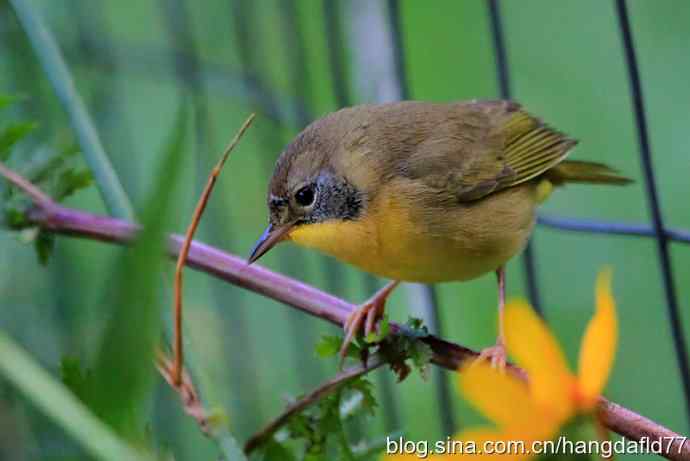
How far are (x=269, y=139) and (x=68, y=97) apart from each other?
194cm

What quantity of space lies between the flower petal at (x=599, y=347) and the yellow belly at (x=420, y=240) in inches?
41.4

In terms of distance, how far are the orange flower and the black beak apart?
1.07 metres

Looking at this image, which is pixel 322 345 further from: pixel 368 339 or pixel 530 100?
pixel 530 100

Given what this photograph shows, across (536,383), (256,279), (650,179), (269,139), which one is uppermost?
(536,383)

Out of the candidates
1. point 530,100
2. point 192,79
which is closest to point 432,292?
point 192,79

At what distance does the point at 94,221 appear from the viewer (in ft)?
3.03

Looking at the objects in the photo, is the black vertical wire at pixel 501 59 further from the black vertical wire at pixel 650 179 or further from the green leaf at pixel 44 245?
the green leaf at pixel 44 245

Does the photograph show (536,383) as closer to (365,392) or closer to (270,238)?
(365,392)

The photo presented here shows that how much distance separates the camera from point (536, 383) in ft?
1.23

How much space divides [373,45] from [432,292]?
1.18 metres

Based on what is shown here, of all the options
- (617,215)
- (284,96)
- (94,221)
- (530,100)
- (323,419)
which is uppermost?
(94,221)

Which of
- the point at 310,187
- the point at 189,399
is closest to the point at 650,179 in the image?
the point at 310,187

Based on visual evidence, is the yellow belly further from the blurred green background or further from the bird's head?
the blurred green background

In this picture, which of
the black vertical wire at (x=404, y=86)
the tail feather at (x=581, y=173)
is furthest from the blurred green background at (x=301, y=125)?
the tail feather at (x=581, y=173)
